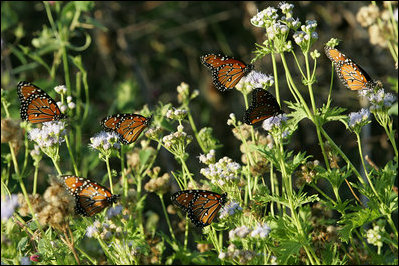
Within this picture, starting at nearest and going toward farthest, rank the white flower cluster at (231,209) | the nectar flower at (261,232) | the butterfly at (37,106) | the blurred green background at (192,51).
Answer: the nectar flower at (261,232)
the white flower cluster at (231,209)
the butterfly at (37,106)
the blurred green background at (192,51)

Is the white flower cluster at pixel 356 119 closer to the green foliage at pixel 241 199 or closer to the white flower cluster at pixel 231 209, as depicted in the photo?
the green foliage at pixel 241 199

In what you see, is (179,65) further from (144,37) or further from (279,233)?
(279,233)

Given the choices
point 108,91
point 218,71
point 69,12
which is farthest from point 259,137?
point 108,91

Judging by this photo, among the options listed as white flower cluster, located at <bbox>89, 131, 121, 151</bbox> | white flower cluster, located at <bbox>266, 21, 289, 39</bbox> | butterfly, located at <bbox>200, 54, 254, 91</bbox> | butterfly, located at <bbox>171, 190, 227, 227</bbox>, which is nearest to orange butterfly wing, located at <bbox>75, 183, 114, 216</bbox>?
white flower cluster, located at <bbox>89, 131, 121, 151</bbox>

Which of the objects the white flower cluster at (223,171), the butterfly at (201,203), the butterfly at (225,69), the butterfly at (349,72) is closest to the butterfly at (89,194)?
the butterfly at (201,203)

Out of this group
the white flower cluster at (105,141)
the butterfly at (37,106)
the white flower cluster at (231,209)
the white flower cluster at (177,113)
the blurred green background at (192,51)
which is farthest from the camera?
the blurred green background at (192,51)

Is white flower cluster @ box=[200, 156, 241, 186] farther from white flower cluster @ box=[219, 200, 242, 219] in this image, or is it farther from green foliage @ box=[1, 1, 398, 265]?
white flower cluster @ box=[219, 200, 242, 219]
